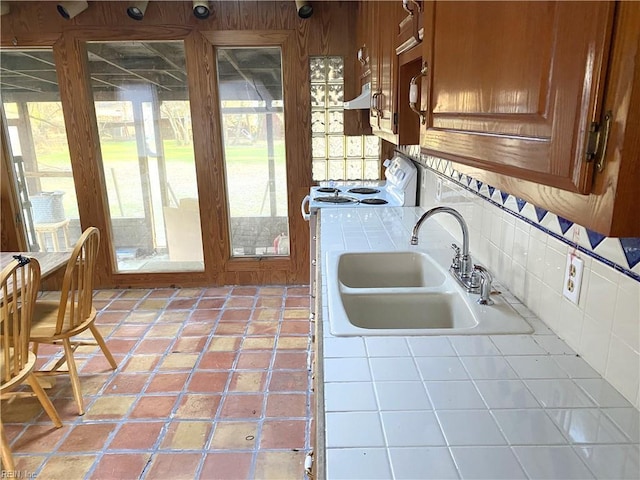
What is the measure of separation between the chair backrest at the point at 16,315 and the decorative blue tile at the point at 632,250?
2058 mm

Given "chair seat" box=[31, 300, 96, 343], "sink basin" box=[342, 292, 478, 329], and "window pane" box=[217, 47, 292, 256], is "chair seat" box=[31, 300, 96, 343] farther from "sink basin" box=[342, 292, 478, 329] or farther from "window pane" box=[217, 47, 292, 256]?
"sink basin" box=[342, 292, 478, 329]

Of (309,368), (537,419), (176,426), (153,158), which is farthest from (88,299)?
(537,419)

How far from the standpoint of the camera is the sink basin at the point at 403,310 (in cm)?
146

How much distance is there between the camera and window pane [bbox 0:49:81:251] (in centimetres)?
350

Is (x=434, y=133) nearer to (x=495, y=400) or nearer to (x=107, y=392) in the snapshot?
(x=495, y=400)

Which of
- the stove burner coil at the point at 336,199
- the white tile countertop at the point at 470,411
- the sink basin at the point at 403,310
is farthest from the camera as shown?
the stove burner coil at the point at 336,199

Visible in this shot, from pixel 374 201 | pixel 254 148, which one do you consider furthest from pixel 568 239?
pixel 254 148

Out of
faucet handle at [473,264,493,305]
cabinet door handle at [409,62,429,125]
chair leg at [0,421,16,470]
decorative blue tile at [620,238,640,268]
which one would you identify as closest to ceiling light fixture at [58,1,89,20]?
chair leg at [0,421,16,470]

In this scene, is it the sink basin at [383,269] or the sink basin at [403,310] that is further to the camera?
the sink basin at [383,269]

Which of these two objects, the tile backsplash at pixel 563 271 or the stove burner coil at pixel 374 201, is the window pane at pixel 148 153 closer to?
the stove burner coil at pixel 374 201

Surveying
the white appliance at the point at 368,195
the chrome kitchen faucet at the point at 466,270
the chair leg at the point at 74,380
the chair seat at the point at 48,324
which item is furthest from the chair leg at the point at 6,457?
the chrome kitchen faucet at the point at 466,270

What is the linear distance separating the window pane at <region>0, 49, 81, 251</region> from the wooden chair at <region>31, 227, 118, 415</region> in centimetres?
152

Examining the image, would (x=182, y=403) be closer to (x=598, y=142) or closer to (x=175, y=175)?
(x=175, y=175)

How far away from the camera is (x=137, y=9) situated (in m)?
3.21
